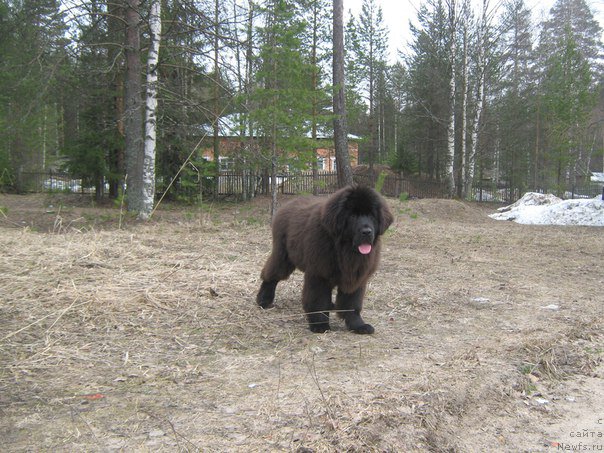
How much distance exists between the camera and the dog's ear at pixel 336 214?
460 centimetres

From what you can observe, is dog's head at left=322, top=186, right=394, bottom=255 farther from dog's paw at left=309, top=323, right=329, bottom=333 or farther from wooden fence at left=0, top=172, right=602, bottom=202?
wooden fence at left=0, top=172, right=602, bottom=202

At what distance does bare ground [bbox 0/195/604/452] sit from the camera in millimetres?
2851

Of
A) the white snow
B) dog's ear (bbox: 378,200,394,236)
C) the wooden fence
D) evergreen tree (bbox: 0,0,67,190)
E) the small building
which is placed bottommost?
the white snow

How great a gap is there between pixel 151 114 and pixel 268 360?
36.0 ft

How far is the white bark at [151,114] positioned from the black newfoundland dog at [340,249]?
362 inches

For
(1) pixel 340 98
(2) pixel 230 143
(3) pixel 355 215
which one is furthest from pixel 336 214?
(2) pixel 230 143

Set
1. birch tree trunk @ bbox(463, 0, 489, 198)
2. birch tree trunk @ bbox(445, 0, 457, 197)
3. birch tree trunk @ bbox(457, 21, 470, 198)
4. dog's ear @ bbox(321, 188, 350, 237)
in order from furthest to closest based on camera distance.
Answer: birch tree trunk @ bbox(463, 0, 489, 198), birch tree trunk @ bbox(445, 0, 457, 197), birch tree trunk @ bbox(457, 21, 470, 198), dog's ear @ bbox(321, 188, 350, 237)

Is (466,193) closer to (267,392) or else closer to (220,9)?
(220,9)

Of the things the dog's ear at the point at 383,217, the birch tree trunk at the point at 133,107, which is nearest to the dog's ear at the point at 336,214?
the dog's ear at the point at 383,217

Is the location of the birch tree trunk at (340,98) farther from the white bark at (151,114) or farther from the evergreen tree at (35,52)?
the evergreen tree at (35,52)

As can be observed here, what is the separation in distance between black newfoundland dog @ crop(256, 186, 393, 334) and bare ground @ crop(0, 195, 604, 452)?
11.2 inches

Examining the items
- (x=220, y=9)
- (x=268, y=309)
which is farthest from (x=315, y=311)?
(x=220, y=9)

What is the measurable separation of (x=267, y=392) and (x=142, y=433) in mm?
943

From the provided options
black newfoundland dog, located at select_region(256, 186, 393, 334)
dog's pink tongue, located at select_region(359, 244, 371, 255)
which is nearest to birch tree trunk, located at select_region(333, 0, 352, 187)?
black newfoundland dog, located at select_region(256, 186, 393, 334)
